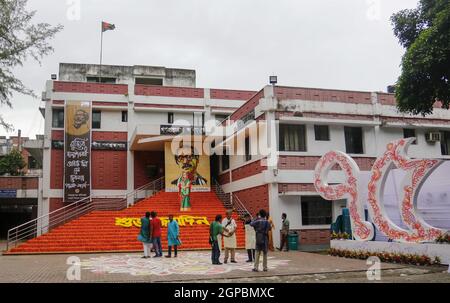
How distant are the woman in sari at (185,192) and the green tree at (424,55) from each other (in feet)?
42.8

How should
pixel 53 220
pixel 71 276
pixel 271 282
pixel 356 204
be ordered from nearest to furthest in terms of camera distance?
1. pixel 271 282
2. pixel 71 276
3. pixel 356 204
4. pixel 53 220

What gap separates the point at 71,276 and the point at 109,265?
254 cm

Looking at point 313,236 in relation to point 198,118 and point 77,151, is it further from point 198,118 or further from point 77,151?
point 77,151

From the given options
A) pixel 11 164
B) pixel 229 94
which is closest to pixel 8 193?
pixel 11 164

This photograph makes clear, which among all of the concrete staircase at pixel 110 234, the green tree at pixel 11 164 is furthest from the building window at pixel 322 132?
the green tree at pixel 11 164

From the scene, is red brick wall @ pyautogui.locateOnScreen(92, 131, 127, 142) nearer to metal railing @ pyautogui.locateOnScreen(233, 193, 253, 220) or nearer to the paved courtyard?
metal railing @ pyautogui.locateOnScreen(233, 193, 253, 220)

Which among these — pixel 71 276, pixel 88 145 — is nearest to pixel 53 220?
pixel 88 145

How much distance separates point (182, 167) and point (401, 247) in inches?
568

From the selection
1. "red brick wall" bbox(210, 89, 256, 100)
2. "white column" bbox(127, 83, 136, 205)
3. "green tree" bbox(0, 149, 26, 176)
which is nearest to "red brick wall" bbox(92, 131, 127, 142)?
"white column" bbox(127, 83, 136, 205)

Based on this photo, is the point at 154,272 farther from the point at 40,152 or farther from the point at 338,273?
the point at 40,152

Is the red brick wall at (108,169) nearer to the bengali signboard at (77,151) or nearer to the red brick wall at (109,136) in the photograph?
the bengali signboard at (77,151)

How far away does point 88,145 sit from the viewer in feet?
87.9

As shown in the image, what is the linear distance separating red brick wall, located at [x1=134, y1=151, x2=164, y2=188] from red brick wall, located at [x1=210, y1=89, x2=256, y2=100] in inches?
198

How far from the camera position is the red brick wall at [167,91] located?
93.7 feet
